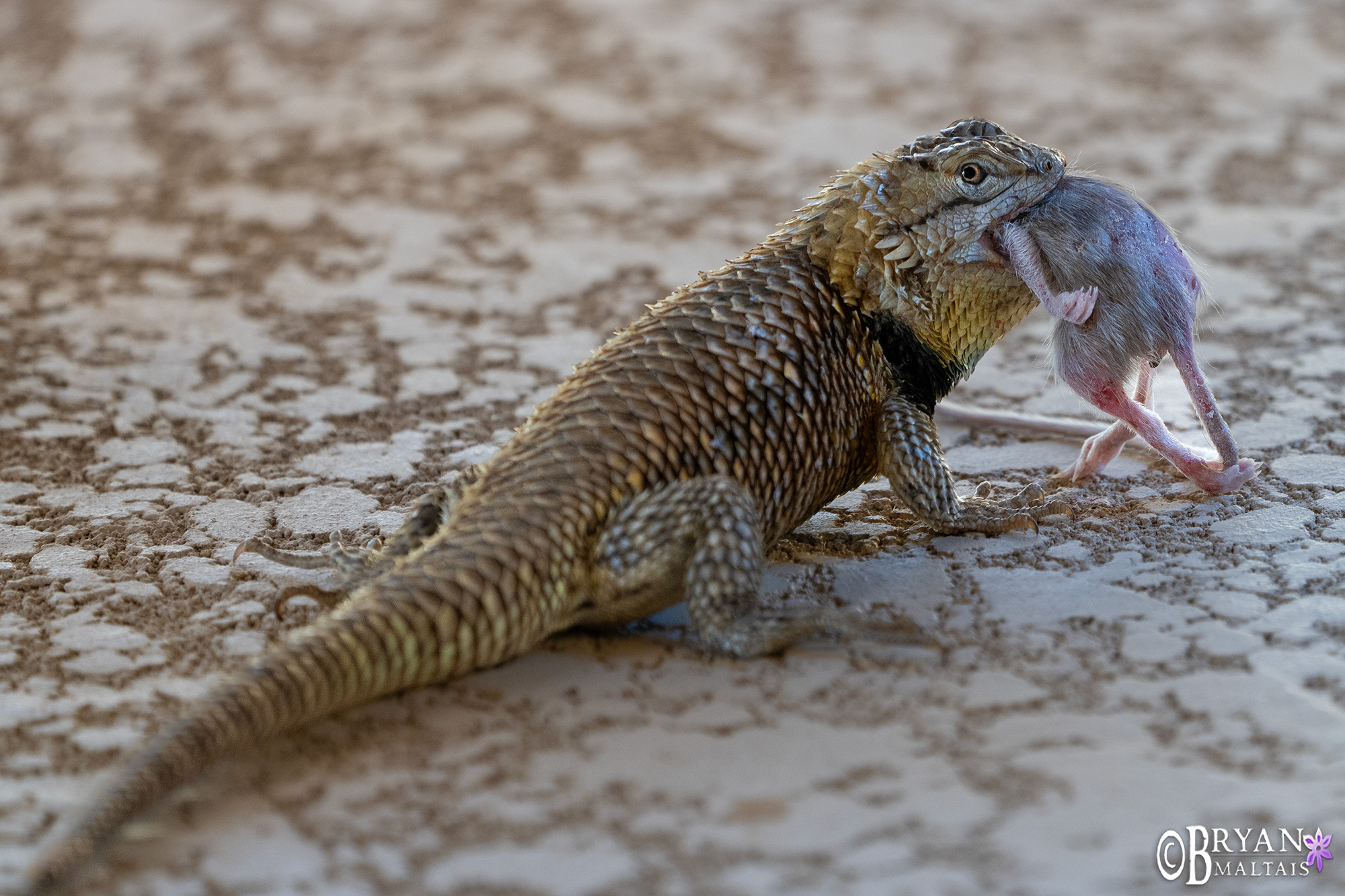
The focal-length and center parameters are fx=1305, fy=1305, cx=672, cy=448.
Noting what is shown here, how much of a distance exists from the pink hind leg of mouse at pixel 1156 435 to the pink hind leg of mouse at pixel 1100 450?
181 millimetres

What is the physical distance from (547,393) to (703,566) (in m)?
2.06

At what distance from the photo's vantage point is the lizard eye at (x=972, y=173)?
3.59 meters

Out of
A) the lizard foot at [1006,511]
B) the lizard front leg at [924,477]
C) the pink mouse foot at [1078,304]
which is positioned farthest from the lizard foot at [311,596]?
the pink mouse foot at [1078,304]

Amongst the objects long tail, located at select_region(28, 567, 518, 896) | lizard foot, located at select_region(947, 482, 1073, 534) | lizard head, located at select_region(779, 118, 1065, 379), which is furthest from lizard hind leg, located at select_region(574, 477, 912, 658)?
lizard head, located at select_region(779, 118, 1065, 379)

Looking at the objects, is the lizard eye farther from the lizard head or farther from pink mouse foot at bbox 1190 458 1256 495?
pink mouse foot at bbox 1190 458 1256 495

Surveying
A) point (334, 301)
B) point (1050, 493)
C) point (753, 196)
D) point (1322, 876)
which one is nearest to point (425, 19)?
point (753, 196)

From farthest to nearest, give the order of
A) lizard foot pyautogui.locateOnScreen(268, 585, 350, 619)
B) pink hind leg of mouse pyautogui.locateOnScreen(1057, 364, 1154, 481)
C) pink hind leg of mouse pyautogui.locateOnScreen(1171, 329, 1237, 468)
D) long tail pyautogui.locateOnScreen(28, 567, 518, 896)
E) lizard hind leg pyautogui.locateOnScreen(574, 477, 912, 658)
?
1. pink hind leg of mouse pyautogui.locateOnScreen(1057, 364, 1154, 481)
2. pink hind leg of mouse pyautogui.locateOnScreen(1171, 329, 1237, 468)
3. lizard foot pyautogui.locateOnScreen(268, 585, 350, 619)
4. lizard hind leg pyautogui.locateOnScreen(574, 477, 912, 658)
5. long tail pyautogui.locateOnScreen(28, 567, 518, 896)

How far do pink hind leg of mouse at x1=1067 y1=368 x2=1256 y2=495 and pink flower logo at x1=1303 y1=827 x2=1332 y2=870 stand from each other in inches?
61.8

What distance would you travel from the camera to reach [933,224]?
11.9 ft

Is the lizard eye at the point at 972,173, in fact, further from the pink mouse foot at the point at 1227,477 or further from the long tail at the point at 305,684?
the long tail at the point at 305,684

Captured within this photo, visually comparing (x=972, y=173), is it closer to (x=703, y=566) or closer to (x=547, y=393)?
(x=703, y=566)

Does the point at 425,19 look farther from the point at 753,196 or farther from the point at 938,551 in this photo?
the point at 938,551

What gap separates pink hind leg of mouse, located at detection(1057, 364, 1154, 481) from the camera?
4.19 meters

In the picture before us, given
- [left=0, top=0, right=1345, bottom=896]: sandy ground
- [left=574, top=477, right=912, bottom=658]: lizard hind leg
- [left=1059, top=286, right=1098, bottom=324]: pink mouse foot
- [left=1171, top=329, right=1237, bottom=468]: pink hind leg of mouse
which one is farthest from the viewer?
[left=1171, top=329, right=1237, bottom=468]: pink hind leg of mouse
